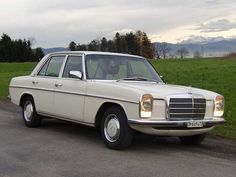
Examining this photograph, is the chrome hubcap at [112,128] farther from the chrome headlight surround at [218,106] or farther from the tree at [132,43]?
the tree at [132,43]

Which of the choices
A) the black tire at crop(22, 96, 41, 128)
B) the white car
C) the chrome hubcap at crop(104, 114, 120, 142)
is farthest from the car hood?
the black tire at crop(22, 96, 41, 128)

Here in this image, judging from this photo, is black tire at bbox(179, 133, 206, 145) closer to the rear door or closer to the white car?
the white car

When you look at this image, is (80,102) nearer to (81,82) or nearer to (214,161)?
(81,82)

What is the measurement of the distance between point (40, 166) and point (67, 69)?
3244mm

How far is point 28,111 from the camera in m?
11.1

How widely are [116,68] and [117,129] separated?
1643mm

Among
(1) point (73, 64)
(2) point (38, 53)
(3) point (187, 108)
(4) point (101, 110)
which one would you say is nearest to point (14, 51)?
(2) point (38, 53)

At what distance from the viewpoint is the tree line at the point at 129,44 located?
84.8m

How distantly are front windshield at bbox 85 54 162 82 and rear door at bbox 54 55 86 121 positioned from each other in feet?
0.76

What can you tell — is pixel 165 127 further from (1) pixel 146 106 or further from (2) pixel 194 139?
(2) pixel 194 139

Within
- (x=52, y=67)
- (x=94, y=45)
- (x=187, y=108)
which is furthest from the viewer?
(x=94, y=45)

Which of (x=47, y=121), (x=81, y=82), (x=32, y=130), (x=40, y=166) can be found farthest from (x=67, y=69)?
(x=40, y=166)

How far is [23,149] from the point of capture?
8.57 m

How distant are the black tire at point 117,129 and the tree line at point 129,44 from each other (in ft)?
229
